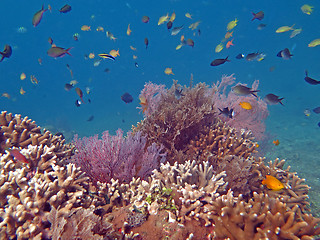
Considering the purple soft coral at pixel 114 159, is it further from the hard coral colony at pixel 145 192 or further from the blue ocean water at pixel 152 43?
the blue ocean water at pixel 152 43

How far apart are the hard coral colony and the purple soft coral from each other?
0.8 inches

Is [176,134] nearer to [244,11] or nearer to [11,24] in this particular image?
[244,11]

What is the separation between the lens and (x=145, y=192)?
3.17 meters

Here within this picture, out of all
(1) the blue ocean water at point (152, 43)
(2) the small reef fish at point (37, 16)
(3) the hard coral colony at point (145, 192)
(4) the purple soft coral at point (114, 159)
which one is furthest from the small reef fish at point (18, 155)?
(1) the blue ocean water at point (152, 43)

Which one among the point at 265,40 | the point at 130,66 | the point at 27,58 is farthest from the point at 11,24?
the point at 265,40

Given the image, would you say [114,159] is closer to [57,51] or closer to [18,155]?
[18,155]

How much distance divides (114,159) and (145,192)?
0.90 metres

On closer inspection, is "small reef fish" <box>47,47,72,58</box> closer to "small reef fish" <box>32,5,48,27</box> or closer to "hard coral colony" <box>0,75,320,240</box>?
"small reef fish" <box>32,5,48,27</box>

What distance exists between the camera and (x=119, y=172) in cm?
361

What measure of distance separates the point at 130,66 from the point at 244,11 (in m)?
66.3

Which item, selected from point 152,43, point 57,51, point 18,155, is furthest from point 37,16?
point 152,43

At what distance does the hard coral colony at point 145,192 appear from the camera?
7.69 feet

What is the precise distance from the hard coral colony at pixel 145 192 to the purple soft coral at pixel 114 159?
20mm

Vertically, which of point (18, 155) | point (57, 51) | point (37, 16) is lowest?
point (18, 155)
